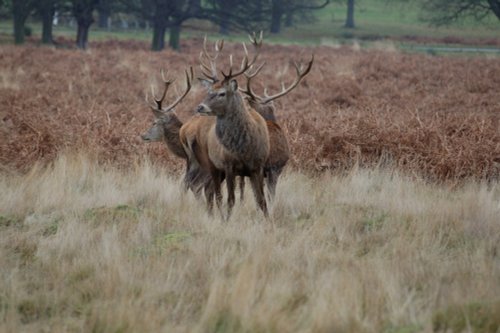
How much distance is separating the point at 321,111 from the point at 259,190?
8150 mm

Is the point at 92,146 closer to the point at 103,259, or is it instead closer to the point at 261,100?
the point at 261,100

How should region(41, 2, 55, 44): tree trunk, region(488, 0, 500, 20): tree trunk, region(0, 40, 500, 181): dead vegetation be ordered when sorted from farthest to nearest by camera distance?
region(488, 0, 500, 20): tree trunk → region(41, 2, 55, 44): tree trunk → region(0, 40, 500, 181): dead vegetation

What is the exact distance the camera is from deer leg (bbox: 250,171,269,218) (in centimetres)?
910

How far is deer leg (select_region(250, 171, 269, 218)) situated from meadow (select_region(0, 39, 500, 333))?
19 cm

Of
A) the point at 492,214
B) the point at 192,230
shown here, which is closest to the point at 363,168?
the point at 492,214

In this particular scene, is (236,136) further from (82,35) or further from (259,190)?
(82,35)

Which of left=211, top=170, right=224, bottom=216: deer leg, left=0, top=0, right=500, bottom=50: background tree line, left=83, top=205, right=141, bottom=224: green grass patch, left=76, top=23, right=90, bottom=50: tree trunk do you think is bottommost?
left=83, top=205, right=141, bottom=224: green grass patch

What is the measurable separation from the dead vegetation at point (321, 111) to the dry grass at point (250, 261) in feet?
5.25

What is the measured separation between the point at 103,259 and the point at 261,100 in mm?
4220

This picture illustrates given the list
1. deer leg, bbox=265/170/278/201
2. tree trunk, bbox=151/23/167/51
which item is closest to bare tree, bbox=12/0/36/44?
tree trunk, bbox=151/23/167/51

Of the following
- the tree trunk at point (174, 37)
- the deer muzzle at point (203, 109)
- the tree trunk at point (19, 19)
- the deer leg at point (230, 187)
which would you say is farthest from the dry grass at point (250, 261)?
the tree trunk at point (174, 37)

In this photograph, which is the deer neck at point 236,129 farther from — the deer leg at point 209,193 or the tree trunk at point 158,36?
the tree trunk at point 158,36

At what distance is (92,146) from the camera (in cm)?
1265

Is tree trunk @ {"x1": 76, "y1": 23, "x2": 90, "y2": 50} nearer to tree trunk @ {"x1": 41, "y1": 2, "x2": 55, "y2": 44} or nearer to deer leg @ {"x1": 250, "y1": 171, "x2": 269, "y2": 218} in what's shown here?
tree trunk @ {"x1": 41, "y1": 2, "x2": 55, "y2": 44}
